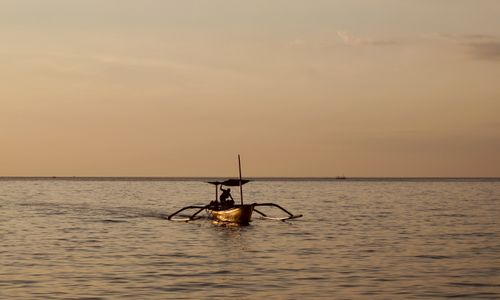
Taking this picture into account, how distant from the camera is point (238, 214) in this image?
53.6 metres

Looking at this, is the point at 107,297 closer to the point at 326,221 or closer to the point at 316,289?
the point at 316,289

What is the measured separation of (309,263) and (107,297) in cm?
1175

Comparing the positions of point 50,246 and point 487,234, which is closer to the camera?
point 50,246

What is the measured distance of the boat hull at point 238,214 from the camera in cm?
5325

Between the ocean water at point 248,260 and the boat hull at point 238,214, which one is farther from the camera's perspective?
the boat hull at point 238,214

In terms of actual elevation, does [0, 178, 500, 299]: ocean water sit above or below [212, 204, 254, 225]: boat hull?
below

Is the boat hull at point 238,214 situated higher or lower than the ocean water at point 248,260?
higher

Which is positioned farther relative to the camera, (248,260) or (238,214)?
(238,214)

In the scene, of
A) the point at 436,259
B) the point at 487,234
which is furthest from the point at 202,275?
the point at 487,234

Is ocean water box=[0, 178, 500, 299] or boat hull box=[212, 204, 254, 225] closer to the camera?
ocean water box=[0, 178, 500, 299]

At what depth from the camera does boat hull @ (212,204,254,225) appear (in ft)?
175

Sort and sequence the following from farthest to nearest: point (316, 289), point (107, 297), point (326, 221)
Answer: point (326, 221) < point (316, 289) < point (107, 297)

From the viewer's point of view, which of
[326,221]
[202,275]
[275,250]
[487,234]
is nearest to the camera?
[202,275]

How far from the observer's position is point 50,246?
134 feet
